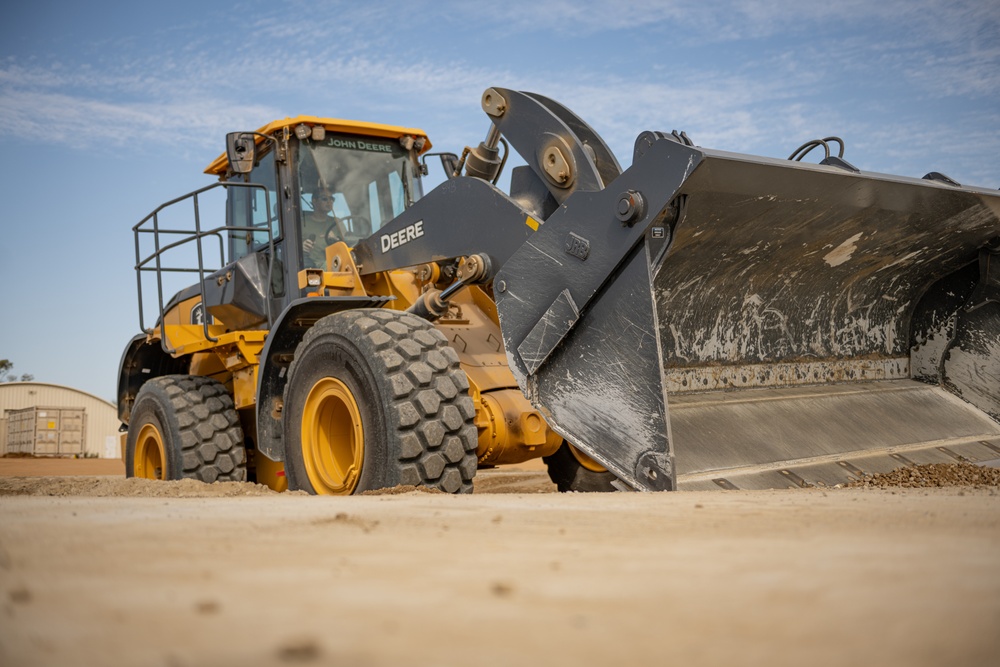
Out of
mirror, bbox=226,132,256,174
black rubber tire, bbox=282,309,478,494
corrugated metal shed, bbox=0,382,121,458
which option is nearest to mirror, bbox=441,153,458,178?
mirror, bbox=226,132,256,174

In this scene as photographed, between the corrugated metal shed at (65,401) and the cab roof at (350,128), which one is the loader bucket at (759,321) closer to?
the cab roof at (350,128)

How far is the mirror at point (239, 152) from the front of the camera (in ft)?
19.0

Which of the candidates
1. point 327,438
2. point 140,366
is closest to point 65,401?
point 140,366

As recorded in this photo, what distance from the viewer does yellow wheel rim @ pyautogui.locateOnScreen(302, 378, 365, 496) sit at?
5035 mm

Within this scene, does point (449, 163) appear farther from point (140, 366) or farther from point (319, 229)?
point (140, 366)

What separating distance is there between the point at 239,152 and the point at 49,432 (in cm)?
2610

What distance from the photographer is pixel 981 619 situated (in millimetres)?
1395

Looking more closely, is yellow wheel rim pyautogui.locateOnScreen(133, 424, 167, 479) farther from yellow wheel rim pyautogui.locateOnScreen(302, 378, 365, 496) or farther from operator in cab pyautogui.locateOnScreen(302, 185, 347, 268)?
yellow wheel rim pyautogui.locateOnScreen(302, 378, 365, 496)

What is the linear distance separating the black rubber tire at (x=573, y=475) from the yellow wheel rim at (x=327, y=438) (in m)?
1.23

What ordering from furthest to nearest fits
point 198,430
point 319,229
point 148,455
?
point 148,455 < point 198,430 < point 319,229

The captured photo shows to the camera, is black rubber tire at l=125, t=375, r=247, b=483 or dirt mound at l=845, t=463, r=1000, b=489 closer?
dirt mound at l=845, t=463, r=1000, b=489

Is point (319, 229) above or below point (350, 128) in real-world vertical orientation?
below

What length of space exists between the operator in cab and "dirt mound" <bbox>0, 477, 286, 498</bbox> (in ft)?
5.24

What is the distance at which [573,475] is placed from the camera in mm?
5648
